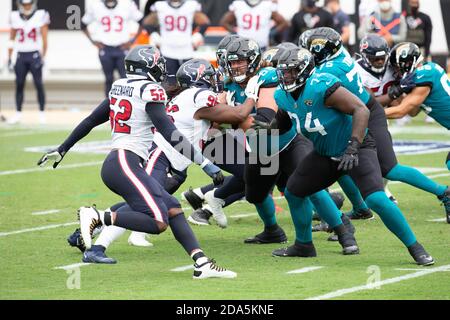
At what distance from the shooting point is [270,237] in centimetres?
874

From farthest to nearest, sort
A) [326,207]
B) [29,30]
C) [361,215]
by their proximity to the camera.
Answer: [29,30]
[361,215]
[326,207]

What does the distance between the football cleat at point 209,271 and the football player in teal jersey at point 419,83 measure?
311cm

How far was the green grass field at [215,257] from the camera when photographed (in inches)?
270

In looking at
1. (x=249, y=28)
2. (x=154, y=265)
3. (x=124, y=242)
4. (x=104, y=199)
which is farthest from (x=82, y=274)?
(x=249, y=28)

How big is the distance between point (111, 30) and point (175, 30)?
1.28 metres

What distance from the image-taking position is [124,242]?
8.75m

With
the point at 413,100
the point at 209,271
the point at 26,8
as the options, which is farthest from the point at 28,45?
the point at 209,271

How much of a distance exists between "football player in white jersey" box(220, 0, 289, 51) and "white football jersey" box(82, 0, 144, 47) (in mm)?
1502

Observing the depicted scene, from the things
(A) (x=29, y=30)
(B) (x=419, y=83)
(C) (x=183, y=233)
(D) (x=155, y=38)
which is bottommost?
(D) (x=155, y=38)

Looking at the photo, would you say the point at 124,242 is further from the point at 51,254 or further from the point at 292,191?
the point at 292,191

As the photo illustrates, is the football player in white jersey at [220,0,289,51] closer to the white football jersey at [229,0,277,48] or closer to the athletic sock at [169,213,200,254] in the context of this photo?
the white football jersey at [229,0,277,48]

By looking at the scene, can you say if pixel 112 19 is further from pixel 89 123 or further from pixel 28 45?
pixel 89 123

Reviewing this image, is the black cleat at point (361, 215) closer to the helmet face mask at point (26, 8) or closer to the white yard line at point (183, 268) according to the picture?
the white yard line at point (183, 268)

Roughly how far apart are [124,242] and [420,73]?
2.96 meters
